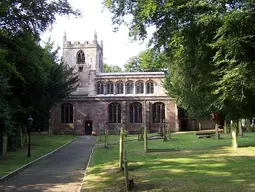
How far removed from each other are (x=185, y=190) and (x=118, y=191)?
82.9 inches

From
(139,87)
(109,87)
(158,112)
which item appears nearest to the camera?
(158,112)

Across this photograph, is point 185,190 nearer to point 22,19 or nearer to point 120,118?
point 22,19

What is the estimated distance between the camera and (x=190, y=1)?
33.2 feet

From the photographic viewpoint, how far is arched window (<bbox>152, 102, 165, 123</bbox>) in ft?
182

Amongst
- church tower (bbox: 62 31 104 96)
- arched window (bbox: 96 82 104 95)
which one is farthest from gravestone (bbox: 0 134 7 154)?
church tower (bbox: 62 31 104 96)

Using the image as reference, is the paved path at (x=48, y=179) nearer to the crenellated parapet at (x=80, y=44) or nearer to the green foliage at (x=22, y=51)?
the green foliage at (x=22, y=51)

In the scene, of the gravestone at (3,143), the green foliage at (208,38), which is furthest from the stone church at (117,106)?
the green foliage at (208,38)

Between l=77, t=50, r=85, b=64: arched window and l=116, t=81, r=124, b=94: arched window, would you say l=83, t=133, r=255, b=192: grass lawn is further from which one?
l=77, t=50, r=85, b=64: arched window

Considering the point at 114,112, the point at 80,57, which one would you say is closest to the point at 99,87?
the point at 114,112

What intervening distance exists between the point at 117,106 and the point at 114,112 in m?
1.14

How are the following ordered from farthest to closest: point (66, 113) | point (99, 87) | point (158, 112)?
point (66, 113) → point (99, 87) → point (158, 112)

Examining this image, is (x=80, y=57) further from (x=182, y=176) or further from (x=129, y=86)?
(x=182, y=176)

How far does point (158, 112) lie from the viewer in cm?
5572

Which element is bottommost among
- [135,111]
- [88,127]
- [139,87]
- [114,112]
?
[88,127]
